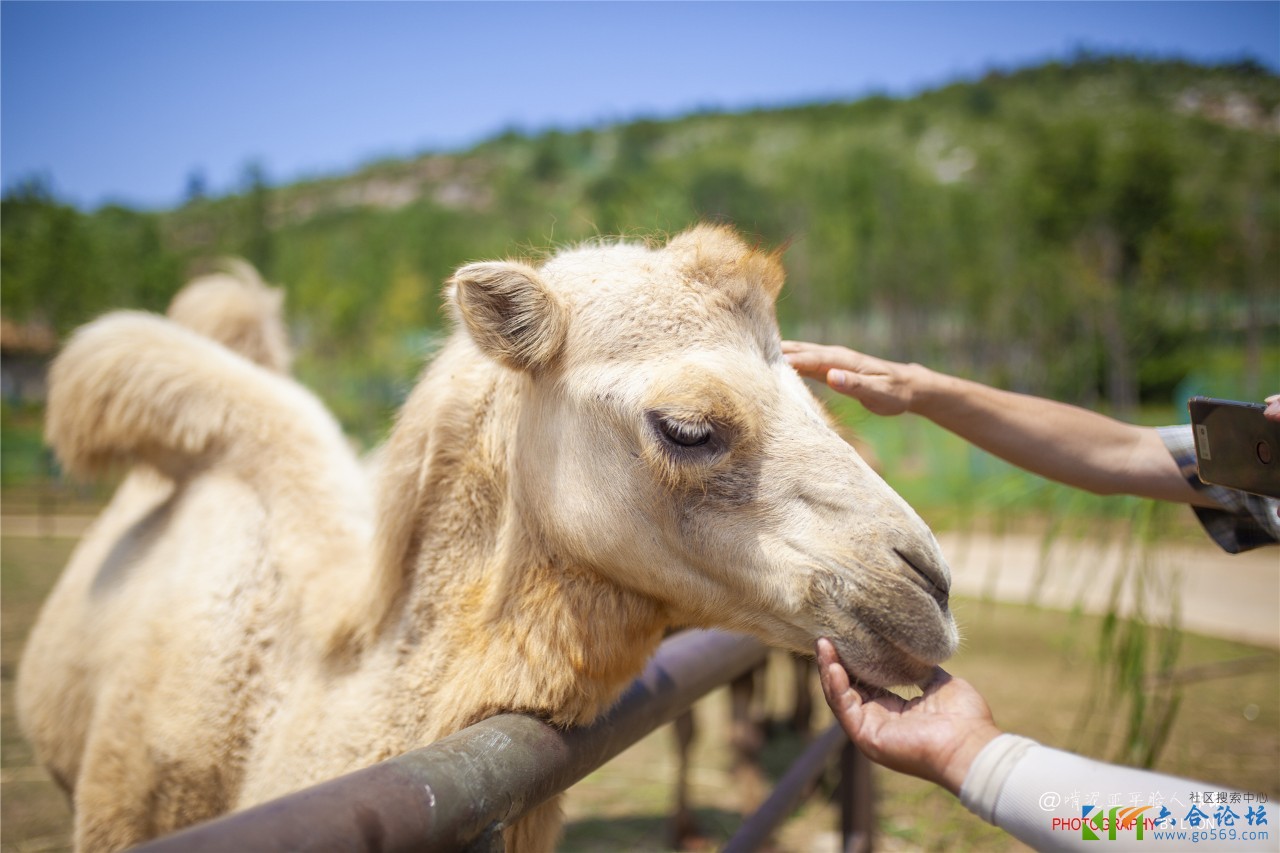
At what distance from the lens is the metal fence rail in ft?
3.13

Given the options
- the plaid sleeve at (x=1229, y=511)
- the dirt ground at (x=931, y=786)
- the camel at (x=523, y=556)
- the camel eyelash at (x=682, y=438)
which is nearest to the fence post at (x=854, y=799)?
the dirt ground at (x=931, y=786)

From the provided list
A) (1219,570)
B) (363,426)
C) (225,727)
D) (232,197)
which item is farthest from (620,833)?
(232,197)

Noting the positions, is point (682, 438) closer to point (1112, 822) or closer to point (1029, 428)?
point (1112, 822)

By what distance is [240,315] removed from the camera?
4.18m

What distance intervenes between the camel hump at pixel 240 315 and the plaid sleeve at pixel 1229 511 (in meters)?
3.92

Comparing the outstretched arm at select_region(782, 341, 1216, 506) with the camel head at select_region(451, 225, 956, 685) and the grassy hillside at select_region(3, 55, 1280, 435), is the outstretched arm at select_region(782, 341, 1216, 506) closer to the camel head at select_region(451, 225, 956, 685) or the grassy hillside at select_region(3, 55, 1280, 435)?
the camel head at select_region(451, 225, 956, 685)

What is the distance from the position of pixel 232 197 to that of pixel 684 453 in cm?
3114

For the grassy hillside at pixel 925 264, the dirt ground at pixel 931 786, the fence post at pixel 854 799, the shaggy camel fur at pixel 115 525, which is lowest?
the dirt ground at pixel 931 786

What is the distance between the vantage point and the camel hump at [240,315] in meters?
4.16

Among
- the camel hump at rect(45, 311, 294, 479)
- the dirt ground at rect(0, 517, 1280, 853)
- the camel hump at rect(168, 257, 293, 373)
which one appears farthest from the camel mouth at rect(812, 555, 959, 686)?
the camel hump at rect(168, 257, 293, 373)

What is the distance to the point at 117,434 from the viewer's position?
310 cm

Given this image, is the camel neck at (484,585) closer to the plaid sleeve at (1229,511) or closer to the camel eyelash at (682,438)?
the camel eyelash at (682,438)

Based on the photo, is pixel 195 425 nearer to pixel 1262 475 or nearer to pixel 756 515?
pixel 756 515

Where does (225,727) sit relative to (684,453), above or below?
below
